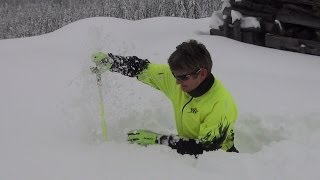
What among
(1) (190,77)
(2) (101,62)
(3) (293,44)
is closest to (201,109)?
(1) (190,77)

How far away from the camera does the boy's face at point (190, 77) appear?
293 cm

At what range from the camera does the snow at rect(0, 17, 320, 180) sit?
2.80 metres

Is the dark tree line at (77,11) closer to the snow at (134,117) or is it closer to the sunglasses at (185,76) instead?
the snow at (134,117)

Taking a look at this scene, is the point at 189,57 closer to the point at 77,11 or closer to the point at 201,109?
the point at 201,109

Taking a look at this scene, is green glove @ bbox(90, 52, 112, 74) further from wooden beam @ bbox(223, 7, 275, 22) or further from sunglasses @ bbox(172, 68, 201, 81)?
wooden beam @ bbox(223, 7, 275, 22)

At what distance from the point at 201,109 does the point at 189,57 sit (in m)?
0.43

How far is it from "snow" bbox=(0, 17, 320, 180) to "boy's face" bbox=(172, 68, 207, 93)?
0.47 m

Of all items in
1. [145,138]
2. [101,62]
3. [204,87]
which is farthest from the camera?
[101,62]

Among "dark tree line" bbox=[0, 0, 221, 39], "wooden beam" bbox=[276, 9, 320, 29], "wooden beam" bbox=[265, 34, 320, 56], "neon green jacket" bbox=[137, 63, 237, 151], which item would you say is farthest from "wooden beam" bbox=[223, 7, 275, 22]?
"dark tree line" bbox=[0, 0, 221, 39]

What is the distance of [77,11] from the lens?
76.5m

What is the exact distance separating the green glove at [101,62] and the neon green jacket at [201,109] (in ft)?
0.95

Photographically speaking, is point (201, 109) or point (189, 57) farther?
point (201, 109)

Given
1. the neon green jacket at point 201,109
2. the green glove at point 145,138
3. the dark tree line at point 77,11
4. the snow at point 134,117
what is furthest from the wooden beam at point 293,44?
the dark tree line at point 77,11

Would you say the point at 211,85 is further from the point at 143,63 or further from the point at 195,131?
the point at 143,63
